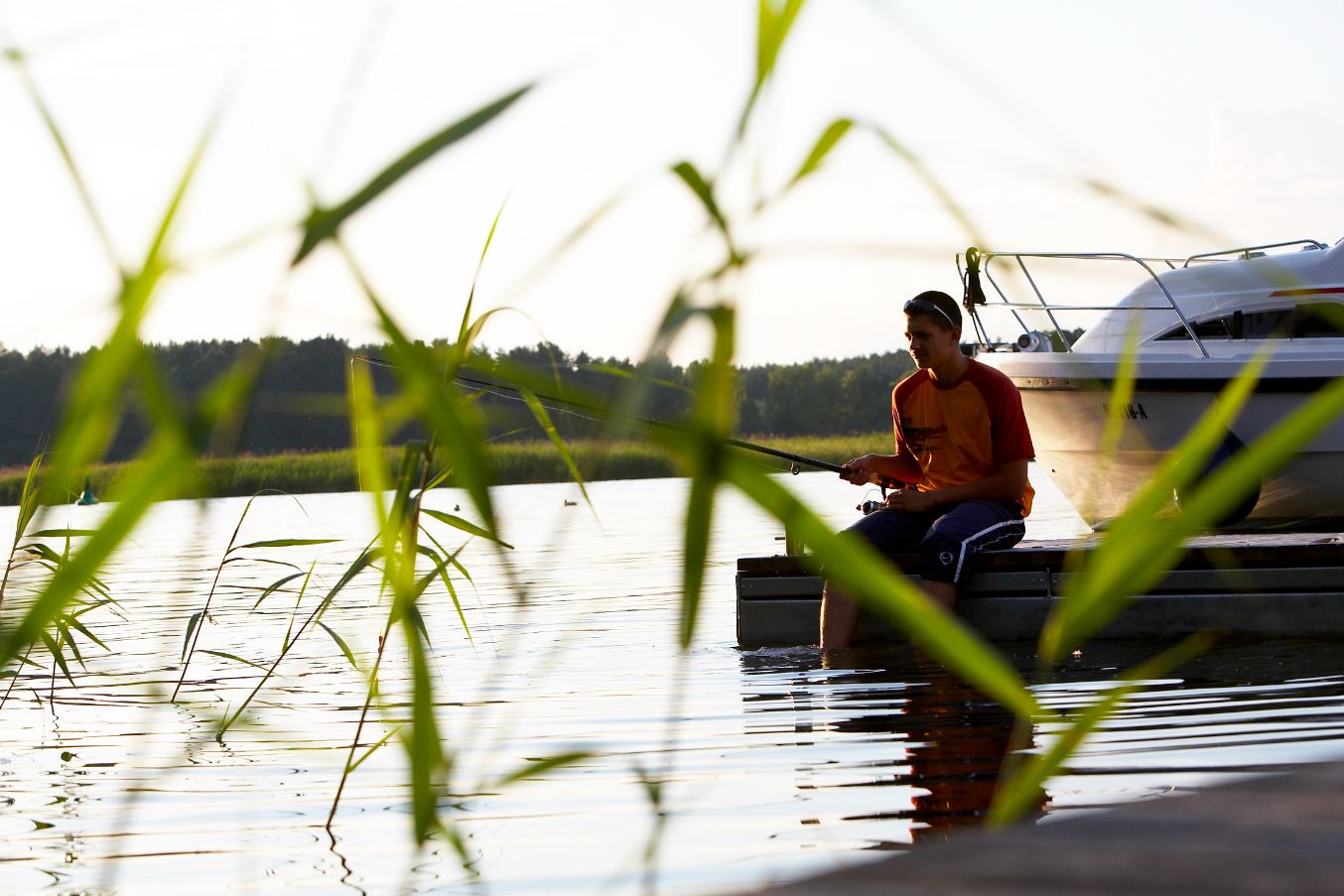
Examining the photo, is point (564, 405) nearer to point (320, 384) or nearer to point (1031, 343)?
point (320, 384)

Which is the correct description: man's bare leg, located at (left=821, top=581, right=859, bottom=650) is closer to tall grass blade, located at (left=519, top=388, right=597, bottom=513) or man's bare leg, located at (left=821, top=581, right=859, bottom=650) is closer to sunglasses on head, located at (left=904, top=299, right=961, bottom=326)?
sunglasses on head, located at (left=904, top=299, right=961, bottom=326)

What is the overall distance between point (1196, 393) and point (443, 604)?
202 inches

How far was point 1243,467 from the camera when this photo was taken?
117 centimetres

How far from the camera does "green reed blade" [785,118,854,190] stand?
1.39 metres

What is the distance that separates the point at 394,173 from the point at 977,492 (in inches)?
200

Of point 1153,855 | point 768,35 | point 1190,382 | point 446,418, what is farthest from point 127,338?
point 1190,382

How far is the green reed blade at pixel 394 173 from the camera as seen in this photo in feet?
4.10

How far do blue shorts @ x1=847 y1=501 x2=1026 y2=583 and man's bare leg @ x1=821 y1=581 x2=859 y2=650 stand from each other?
32 cm

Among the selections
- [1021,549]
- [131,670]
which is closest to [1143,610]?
[1021,549]

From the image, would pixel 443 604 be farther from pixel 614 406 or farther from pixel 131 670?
pixel 614 406

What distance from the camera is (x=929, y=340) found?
19.3 feet

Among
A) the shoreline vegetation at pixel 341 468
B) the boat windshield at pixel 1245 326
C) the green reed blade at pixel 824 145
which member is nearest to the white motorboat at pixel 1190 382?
the boat windshield at pixel 1245 326

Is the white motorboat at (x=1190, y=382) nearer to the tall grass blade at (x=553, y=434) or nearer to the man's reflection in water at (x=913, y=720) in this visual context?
the man's reflection in water at (x=913, y=720)

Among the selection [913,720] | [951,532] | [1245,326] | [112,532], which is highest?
[1245,326]
